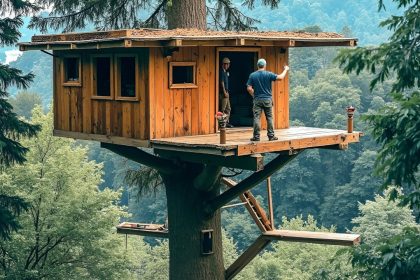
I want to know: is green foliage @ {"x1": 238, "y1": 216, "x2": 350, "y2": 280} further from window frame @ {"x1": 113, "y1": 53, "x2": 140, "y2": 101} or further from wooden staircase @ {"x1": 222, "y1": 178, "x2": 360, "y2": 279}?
window frame @ {"x1": 113, "y1": 53, "x2": 140, "y2": 101}

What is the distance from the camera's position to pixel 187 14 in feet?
56.7

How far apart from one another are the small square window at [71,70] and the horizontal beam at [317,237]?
15.5 feet

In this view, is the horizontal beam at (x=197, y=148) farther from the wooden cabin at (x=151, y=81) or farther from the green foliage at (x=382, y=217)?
the green foliage at (x=382, y=217)

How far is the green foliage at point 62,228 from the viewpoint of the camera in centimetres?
2509

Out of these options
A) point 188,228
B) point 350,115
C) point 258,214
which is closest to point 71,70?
point 188,228

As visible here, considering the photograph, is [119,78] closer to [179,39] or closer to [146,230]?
[179,39]

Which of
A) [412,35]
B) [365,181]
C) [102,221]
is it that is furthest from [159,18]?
[365,181]

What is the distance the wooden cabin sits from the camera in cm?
1448

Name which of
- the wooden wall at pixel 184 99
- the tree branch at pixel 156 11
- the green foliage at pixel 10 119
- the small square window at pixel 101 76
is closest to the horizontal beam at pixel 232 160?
the wooden wall at pixel 184 99

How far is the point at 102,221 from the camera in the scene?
2569cm

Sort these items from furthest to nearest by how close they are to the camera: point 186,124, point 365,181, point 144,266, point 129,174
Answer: point 365,181 < point 144,266 < point 129,174 < point 186,124

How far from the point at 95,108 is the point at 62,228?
9.68m

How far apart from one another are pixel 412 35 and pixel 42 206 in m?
17.1

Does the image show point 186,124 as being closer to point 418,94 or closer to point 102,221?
point 418,94
